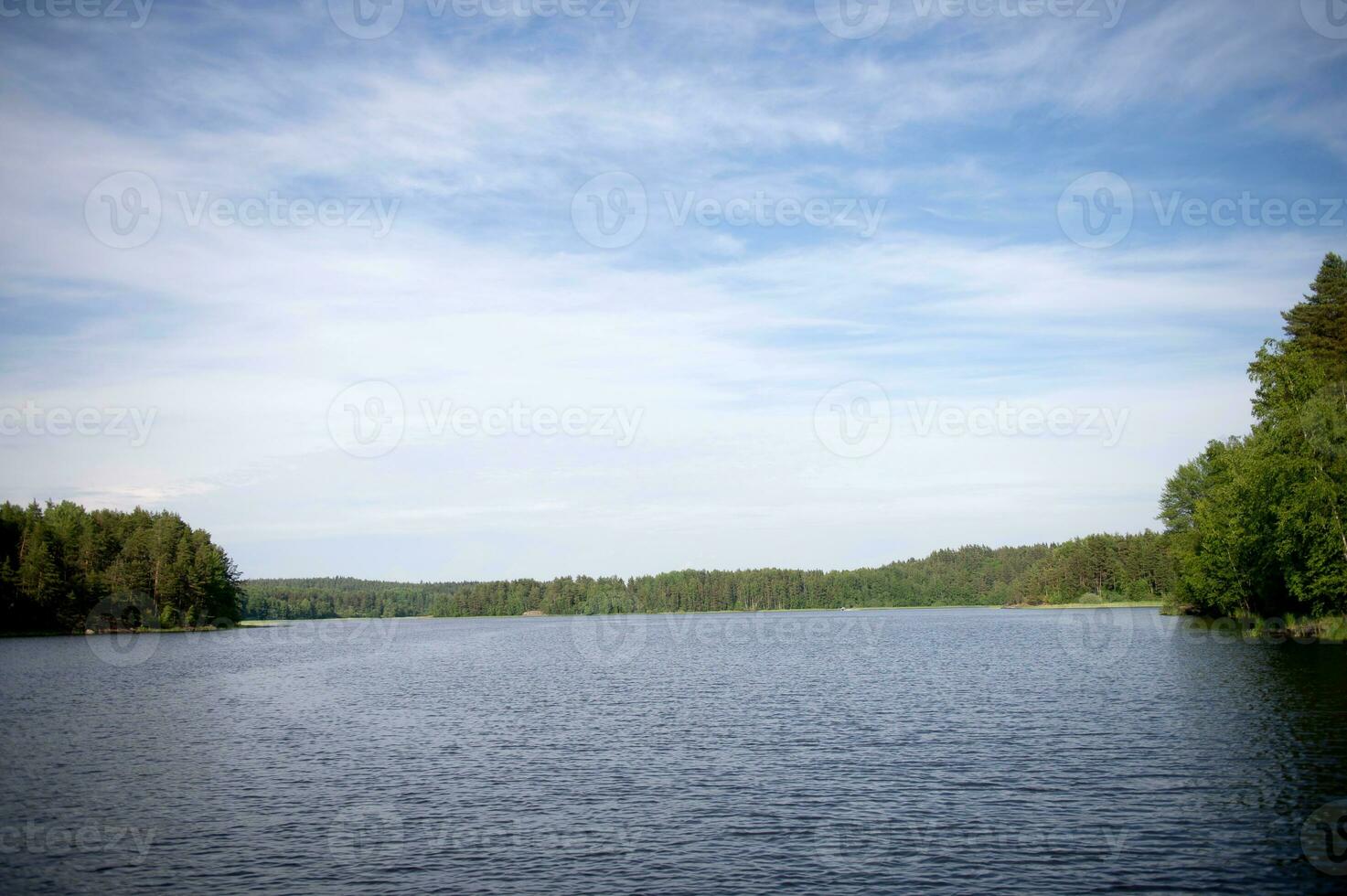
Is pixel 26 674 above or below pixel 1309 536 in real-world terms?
below

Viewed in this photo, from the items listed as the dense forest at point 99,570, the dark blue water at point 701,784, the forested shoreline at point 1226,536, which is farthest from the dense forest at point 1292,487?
the dense forest at point 99,570

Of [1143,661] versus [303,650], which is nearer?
[1143,661]

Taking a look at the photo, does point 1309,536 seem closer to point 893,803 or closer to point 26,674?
point 893,803

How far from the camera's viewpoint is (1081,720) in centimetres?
4812

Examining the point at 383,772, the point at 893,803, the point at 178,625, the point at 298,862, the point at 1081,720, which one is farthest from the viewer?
the point at 178,625

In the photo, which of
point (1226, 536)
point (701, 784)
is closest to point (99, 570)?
point (701, 784)

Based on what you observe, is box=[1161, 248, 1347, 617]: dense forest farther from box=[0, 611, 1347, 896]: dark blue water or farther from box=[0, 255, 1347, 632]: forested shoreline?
box=[0, 611, 1347, 896]: dark blue water

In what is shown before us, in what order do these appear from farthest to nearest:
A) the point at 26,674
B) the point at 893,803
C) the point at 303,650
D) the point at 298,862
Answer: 1. the point at 303,650
2. the point at 26,674
3. the point at 893,803
4. the point at 298,862

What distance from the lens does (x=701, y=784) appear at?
3716cm

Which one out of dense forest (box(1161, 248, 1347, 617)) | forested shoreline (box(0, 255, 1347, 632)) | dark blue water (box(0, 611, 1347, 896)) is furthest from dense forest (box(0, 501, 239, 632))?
dense forest (box(1161, 248, 1347, 617))

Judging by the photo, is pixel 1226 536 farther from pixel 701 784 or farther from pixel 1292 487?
pixel 701 784

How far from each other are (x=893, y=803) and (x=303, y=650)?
418ft

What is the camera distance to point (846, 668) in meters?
86.9

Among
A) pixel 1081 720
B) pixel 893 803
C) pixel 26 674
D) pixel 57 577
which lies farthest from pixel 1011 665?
pixel 57 577
